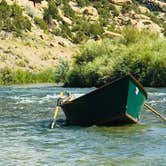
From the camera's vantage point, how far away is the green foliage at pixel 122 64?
2210 inches

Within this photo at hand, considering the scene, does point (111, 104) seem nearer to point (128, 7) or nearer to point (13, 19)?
point (13, 19)

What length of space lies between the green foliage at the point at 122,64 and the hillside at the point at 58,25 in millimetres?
15762

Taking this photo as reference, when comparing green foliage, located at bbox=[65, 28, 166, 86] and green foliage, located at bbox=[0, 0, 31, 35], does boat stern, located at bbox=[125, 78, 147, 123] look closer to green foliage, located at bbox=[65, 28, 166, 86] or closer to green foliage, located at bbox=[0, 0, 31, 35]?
green foliage, located at bbox=[65, 28, 166, 86]

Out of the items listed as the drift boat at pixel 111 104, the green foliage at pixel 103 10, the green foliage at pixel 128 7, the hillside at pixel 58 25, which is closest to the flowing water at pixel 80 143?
the drift boat at pixel 111 104

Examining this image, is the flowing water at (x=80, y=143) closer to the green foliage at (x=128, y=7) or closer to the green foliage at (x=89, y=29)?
the green foliage at (x=89, y=29)

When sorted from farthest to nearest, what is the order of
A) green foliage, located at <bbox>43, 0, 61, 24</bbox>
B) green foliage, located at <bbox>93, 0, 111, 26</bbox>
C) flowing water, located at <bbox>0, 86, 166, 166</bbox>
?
green foliage, located at <bbox>93, 0, 111, 26</bbox> → green foliage, located at <bbox>43, 0, 61, 24</bbox> → flowing water, located at <bbox>0, 86, 166, 166</bbox>

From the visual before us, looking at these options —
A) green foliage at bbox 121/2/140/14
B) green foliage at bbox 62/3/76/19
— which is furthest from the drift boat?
green foliage at bbox 121/2/140/14

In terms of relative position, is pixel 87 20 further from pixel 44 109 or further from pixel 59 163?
pixel 59 163

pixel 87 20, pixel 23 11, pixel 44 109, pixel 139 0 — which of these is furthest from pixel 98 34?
pixel 44 109

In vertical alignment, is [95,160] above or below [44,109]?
above

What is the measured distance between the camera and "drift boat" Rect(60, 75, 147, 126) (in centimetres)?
2255

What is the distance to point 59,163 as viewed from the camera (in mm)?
15273

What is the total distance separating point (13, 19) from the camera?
103875 mm

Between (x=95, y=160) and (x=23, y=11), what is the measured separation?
3809 inches
